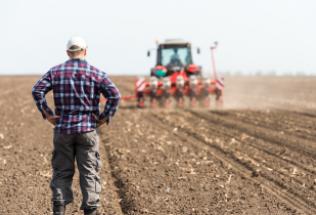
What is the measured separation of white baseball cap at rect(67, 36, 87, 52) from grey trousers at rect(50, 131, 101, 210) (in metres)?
0.75

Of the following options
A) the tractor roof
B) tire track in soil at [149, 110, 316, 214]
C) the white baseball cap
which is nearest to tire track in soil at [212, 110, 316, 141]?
tire track in soil at [149, 110, 316, 214]

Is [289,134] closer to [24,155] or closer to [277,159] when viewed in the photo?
[277,159]

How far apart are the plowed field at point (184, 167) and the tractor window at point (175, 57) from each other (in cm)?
569

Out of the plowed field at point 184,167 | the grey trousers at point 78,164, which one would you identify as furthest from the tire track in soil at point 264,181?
the grey trousers at point 78,164

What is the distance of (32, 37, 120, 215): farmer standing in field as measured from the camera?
4.93m

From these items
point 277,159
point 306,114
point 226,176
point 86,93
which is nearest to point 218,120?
point 306,114

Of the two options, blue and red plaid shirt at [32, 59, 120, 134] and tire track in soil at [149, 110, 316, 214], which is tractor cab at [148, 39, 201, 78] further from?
blue and red plaid shirt at [32, 59, 120, 134]

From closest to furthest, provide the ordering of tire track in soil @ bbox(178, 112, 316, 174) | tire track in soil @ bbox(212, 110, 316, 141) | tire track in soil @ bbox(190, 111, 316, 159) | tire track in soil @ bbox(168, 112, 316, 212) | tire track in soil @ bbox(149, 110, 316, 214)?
1. tire track in soil @ bbox(149, 110, 316, 214)
2. tire track in soil @ bbox(168, 112, 316, 212)
3. tire track in soil @ bbox(178, 112, 316, 174)
4. tire track in soil @ bbox(190, 111, 316, 159)
5. tire track in soil @ bbox(212, 110, 316, 141)

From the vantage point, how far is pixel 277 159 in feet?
30.6

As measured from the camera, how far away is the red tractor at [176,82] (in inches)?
746

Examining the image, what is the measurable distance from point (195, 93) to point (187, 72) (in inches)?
53.2

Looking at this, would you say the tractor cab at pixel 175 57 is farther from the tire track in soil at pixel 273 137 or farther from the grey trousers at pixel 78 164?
the grey trousers at pixel 78 164

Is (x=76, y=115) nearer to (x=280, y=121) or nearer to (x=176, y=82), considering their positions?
(x=280, y=121)

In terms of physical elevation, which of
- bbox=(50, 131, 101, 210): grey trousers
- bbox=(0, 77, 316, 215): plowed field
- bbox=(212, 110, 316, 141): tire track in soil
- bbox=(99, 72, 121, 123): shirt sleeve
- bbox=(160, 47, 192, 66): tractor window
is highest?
bbox=(160, 47, 192, 66): tractor window
